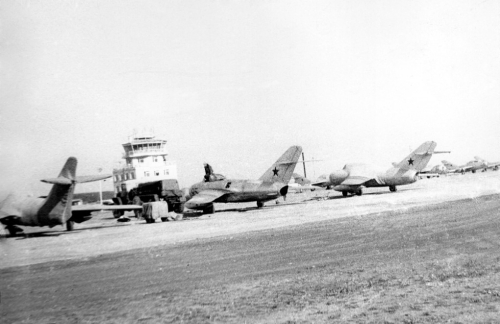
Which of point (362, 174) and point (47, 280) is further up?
point (362, 174)

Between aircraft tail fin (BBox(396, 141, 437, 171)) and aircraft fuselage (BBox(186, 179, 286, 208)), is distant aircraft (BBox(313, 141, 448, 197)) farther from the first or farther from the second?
aircraft fuselage (BBox(186, 179, 286, 208))

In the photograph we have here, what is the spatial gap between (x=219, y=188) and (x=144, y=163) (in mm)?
20860

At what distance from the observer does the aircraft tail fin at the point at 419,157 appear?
3372 cm

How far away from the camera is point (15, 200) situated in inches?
785

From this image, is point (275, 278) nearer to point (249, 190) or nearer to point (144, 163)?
point (249, 190)

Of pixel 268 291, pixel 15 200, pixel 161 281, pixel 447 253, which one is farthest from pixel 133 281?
pixel 15 200

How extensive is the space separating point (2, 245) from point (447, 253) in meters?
16.8

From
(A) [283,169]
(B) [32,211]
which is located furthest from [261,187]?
(B) [32,211]

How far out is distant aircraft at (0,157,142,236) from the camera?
1653 centimetres

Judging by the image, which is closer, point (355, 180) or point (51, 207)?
point (51, 207)

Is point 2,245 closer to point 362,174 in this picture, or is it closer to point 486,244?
point 486,244

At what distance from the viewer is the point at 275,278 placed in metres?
7.77

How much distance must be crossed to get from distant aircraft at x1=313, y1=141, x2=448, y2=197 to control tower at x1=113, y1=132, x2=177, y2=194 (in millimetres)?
20337

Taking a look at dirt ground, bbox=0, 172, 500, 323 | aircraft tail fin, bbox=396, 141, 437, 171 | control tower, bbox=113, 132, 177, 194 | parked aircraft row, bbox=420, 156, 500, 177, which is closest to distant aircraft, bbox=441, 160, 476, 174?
parked aircraft row, bbox=420, 156, 500, 177
